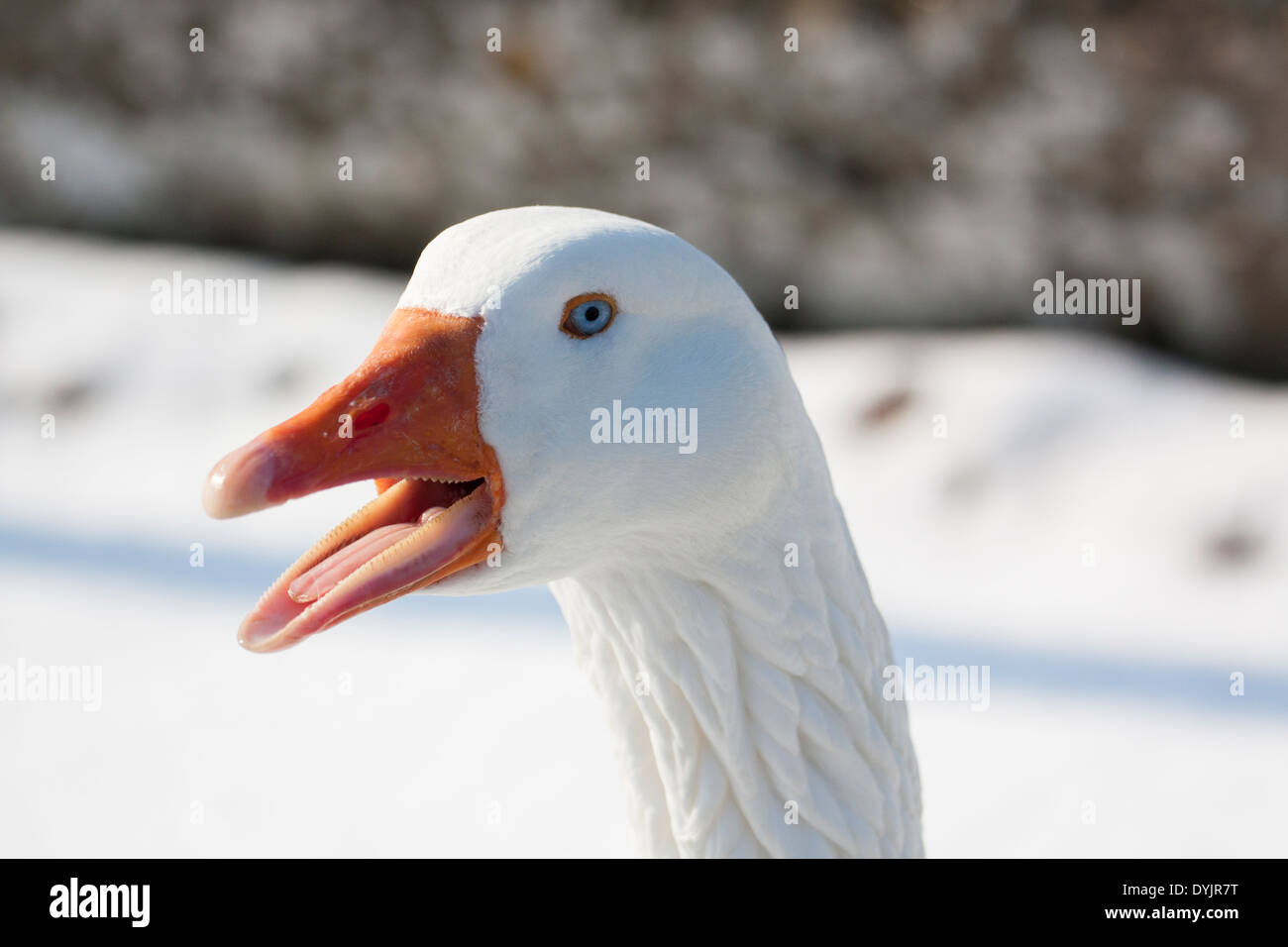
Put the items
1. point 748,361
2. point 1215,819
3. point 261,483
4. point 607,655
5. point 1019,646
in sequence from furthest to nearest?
point 1019,646 → point 1215,819 → point 607,655 → point 748,361 → point 261,483

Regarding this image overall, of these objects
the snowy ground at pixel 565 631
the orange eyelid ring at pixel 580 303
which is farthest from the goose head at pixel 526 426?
the snowy ground at pixel 565 631

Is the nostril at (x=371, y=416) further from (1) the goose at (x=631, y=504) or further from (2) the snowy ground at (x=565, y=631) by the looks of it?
(2) the snowy ground at (x=565, y=631)

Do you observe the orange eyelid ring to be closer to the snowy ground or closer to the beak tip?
the beak tip

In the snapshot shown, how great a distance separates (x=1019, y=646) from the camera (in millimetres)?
2473

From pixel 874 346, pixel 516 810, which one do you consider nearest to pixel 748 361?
pixel 516 810

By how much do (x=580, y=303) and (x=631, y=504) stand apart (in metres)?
0.16

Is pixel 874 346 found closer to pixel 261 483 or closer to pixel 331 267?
pixel 331 267

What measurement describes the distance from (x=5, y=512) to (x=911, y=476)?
214 centimetres

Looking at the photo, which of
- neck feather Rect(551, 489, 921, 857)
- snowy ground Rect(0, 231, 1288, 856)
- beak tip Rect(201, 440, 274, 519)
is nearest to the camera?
beak tip Rect(201, 440, 274, 519)

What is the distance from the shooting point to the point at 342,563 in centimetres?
99

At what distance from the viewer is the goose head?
0.97 m

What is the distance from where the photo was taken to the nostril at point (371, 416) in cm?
97

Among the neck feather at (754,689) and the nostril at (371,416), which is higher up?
the nostril at (371,416)

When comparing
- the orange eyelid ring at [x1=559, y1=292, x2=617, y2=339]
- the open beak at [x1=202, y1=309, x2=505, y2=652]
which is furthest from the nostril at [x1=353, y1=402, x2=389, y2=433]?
the orange eyelid ring at [x1=559, y1=292, x2=617, y2=339]
